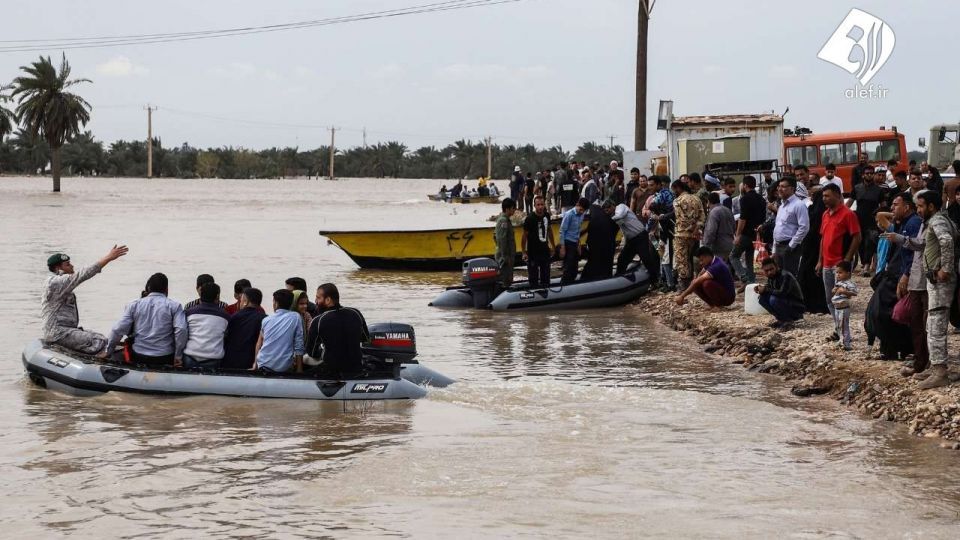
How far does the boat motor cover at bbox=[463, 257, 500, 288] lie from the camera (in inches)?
809

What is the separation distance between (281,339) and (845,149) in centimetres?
2289

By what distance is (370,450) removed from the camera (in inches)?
437

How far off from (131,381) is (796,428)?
660 cm

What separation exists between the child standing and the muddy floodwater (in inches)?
36.8

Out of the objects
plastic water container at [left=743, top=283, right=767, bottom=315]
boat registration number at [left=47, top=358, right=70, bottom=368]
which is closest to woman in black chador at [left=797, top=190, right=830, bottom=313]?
plastic water container at [left=743, top=283, right=767, bottom=315]

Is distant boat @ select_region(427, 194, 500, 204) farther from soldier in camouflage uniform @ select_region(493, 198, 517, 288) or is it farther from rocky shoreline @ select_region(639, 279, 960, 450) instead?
rocky shoreline @ select_region(639, 279, 960, 450)

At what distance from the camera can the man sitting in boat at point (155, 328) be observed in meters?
13.1

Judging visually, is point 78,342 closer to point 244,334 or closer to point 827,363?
point 244,334

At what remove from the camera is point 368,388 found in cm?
1279

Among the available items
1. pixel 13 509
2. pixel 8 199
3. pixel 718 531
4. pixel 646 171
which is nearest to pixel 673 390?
pixel 718 531

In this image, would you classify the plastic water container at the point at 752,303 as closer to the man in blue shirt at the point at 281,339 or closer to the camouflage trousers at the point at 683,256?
the camouflage trousers at the point at 683,256

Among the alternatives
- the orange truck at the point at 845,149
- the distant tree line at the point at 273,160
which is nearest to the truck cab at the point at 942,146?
the orange truck at the point at 845,149

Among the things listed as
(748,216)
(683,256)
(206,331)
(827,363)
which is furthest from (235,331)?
(683,256)

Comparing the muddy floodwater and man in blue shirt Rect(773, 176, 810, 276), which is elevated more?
man in blue shirt Rect(773, 176, 810, 276)
